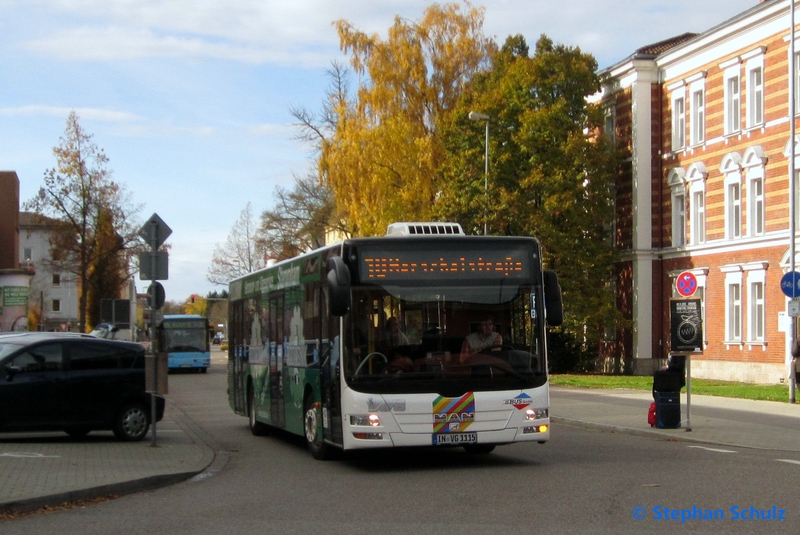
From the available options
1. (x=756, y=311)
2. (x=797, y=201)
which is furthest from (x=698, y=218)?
(x=797, y=201)

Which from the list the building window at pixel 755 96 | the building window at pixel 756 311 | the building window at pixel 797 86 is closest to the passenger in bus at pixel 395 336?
the building window at pixel 797 86

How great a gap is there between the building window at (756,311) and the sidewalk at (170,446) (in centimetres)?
1335

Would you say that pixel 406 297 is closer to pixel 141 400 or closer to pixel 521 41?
pixel 141 400

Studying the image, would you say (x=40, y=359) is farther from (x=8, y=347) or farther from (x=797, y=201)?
(x=797, y=201)

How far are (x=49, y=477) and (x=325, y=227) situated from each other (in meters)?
54.5

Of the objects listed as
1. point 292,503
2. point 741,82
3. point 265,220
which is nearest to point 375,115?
point 741,82

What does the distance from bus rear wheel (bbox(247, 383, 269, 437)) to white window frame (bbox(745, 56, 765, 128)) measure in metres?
25.7

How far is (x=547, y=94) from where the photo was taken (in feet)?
155

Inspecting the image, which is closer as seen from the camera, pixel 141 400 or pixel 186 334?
pixel 141 400

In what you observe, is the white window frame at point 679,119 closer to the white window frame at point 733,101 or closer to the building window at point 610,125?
the white window frame at point 733,101

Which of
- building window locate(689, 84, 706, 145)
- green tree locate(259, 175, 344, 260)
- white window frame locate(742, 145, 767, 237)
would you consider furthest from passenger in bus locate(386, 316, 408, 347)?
green tree locate(259, 175, 344, 260)

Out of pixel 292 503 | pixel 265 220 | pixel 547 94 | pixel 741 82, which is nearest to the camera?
pixel 292 503

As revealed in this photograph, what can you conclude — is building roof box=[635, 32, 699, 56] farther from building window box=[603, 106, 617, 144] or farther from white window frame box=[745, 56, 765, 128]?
white window frame box=[745, 56, 765, 128]

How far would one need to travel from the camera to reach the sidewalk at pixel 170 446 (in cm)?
1221
